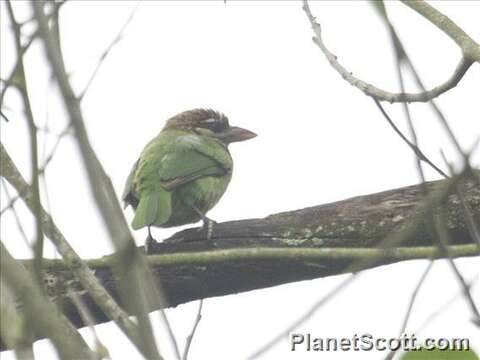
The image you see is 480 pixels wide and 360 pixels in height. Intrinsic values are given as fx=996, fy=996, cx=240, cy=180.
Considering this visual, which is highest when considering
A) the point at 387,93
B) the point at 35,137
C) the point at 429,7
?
the point at 429,7

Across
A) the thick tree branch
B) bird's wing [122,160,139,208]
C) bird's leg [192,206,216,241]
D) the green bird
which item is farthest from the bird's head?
the thick tree branch

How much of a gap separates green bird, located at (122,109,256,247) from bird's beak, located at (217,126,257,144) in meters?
0.25

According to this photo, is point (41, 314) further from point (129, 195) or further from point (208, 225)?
point (129, 195)

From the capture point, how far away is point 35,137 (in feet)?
5.73

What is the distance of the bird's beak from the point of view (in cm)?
676

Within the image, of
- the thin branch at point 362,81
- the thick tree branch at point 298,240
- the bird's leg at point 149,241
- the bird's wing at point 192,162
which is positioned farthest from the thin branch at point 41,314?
the bird's wing at point 192,162

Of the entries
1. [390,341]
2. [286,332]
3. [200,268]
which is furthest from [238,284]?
[286,332]

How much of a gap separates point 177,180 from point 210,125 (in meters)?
1.35

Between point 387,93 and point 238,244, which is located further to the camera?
point 238,244

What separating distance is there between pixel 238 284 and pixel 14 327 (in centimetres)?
281

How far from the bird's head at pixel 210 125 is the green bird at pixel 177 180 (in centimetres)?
25

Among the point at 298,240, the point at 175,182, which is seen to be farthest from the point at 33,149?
the point at 175,182

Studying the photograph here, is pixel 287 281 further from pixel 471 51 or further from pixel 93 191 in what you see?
pixel 93 191

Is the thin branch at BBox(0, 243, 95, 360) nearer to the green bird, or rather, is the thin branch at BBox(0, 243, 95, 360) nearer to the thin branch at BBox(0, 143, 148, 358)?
the thin branch at BBox(0, 143, 148, 358)
